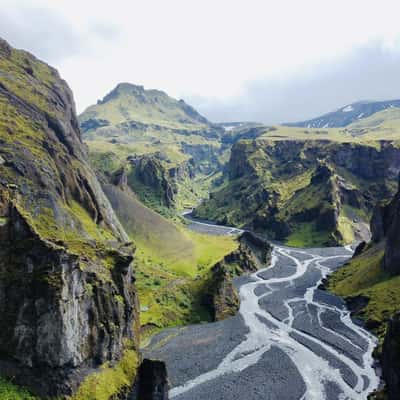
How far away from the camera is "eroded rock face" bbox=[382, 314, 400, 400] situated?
69812mm

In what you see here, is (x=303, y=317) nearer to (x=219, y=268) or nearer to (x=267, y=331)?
(x=267, y=331)

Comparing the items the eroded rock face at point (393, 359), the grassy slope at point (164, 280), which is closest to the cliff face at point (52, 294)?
the grassy slope at point (164, 280)

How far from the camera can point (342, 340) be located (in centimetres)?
10719

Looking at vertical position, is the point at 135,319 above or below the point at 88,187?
below

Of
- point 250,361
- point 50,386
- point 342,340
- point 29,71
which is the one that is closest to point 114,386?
point 50,386

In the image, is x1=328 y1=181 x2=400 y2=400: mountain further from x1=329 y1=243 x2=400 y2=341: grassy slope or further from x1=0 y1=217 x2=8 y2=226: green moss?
x1=0 y1=217 x2=8 y2=226: green moss

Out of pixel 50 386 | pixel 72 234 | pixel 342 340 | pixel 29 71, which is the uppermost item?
pixel 29 71

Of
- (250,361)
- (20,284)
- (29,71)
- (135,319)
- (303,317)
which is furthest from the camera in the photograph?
(29,71)

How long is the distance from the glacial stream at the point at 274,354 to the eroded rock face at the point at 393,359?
9.48 m

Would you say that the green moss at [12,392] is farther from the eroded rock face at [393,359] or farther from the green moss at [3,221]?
the eroded rock face at [393,359]

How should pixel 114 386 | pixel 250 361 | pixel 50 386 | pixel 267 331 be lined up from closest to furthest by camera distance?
pixel 50 386
pixel 114 386
pixel 250 361
pixel 267 331

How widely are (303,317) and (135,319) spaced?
67.2 m

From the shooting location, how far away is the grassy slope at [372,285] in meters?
118

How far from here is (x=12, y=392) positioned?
50.8 metres
